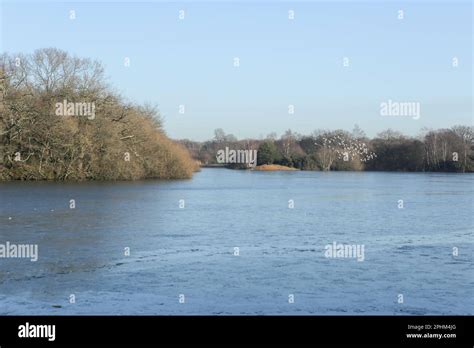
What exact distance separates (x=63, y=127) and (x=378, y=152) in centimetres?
7975

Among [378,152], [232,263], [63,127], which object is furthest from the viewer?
[378,152]

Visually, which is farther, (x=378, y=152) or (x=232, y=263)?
(x=378, y=152)

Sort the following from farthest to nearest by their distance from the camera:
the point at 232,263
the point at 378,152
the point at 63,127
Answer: the point at 378,152 < the point at 63,127 < the point at 232,263

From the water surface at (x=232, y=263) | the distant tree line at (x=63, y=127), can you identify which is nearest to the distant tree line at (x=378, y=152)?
the distant tree line at (x=63, y=127)

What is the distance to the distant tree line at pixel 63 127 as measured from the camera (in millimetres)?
47750

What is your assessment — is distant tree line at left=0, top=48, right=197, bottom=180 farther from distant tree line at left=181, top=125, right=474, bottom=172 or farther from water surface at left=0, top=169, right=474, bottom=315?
distant tree line at left=181, top=125, right=474, bottom=172

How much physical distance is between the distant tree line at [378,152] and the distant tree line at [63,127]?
60912 mm

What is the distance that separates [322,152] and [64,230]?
336 feet

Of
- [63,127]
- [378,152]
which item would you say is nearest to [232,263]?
[63,127]

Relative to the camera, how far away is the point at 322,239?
54.7ft

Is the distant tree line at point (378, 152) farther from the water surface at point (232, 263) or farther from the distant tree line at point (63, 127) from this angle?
the water surface at point (232, 263)

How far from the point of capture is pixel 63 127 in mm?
47312

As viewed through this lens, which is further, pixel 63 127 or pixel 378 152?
pixel 378 152

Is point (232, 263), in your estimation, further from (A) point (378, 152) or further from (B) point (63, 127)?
(A) point (378, 152)
